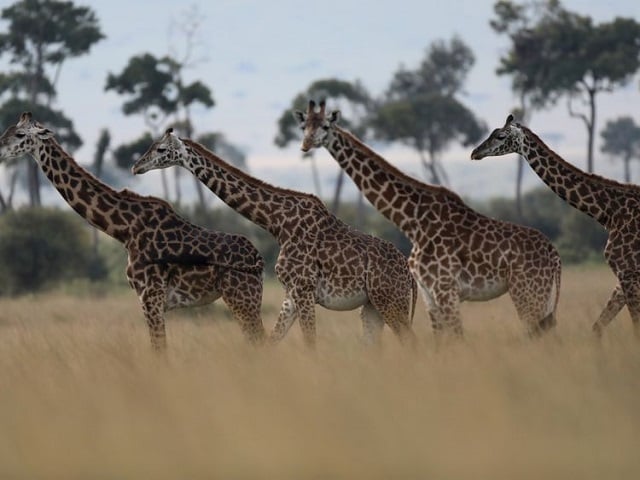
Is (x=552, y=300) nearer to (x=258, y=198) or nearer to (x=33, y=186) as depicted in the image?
(x=258, y=198)

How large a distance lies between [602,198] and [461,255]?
1.71m

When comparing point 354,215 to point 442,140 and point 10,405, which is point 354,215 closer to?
point 442,140

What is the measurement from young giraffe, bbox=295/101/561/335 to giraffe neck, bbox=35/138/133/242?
2.13 m

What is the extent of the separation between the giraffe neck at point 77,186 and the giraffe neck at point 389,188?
223 centimetres

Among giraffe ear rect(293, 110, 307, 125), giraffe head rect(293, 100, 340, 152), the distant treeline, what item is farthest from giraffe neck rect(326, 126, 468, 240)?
the distant treeline

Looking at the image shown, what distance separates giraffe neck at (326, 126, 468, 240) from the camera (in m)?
13.2

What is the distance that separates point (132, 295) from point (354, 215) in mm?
21632

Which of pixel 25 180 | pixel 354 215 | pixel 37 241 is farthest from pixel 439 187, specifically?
pixel 25 180

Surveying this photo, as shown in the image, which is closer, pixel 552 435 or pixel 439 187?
pixel 552 435

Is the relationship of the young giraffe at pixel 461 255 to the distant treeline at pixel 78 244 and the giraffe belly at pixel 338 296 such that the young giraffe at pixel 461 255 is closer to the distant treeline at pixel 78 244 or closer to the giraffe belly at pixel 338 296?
the giraffe belly at pixel 338 296

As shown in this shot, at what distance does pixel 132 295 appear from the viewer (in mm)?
34688

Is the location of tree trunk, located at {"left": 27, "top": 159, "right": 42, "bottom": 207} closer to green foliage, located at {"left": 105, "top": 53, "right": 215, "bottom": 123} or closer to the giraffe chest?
green foliage, located at {"left": 105, "top": 53, "right": 215, "bottom": 123}

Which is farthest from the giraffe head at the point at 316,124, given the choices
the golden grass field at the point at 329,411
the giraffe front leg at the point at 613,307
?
the giraffe front leg at the point at 613,307

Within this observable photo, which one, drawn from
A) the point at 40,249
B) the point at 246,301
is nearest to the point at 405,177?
the point at 246,301
